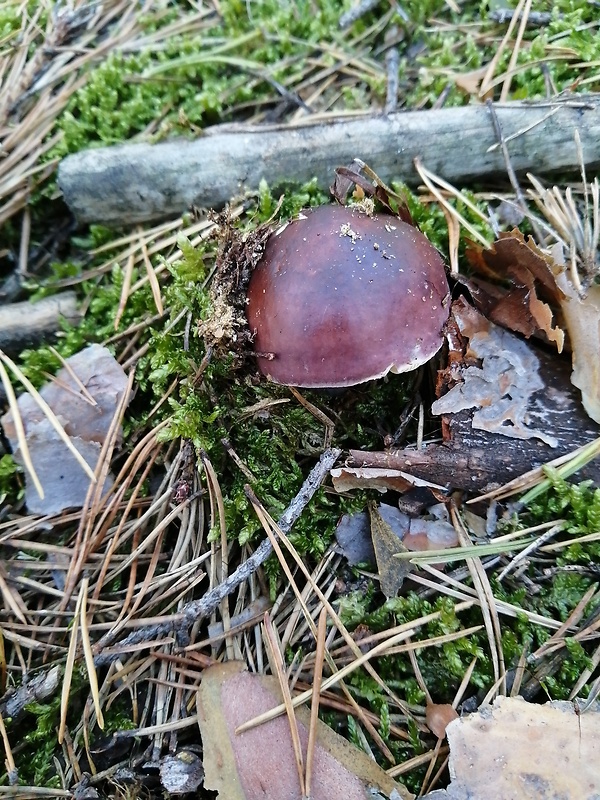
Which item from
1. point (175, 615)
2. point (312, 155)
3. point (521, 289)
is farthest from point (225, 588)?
point (312, 155)

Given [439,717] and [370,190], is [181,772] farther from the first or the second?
[370,190]

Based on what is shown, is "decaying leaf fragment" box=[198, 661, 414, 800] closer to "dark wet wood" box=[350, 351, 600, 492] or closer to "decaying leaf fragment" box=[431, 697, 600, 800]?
"decaying leaf fragment" box=[431, 697, 600, 800]

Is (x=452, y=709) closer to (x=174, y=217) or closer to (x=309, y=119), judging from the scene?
(x=174, y=217)

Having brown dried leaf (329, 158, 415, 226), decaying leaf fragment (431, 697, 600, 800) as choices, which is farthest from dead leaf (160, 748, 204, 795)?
brown dried leaf (329, 158, 415, 226)

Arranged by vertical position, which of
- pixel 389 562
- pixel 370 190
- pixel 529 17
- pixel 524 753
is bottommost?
pixel 524 753

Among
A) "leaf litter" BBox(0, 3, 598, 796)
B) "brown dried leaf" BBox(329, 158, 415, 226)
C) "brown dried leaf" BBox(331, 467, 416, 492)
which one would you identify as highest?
"brown dried leaf" BBox(329, 158, 415, 226)

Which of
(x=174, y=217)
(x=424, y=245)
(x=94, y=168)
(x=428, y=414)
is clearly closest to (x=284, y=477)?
(x=428, y=414)
